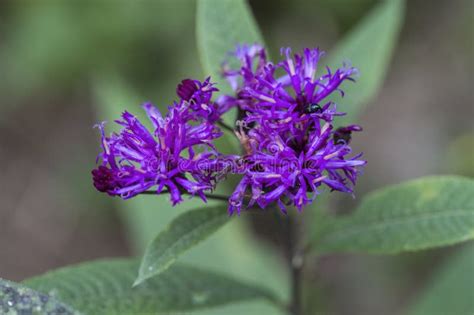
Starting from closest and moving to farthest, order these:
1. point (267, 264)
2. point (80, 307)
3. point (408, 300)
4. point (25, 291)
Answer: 1. point (25, 291)
2. point (80, 307)
3. point (267, 264)
4. point (408, 300)

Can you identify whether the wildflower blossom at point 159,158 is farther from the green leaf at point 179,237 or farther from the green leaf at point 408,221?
the green leaf at point 408,221

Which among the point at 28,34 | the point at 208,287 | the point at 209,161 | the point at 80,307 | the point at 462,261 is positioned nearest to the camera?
the point at 209,161

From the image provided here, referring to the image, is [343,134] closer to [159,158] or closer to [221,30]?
[159,158]

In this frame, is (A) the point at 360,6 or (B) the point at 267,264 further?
(A) the point at 360,6

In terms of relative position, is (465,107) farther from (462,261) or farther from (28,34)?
(28,34)

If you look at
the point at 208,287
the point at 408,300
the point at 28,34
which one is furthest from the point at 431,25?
the point at 208,287

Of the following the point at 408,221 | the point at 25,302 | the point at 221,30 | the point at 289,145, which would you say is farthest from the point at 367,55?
the point at 25,302

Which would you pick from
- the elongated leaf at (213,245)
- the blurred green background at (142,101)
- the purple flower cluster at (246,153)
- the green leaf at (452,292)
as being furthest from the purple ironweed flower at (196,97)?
the blurred green background at (142,101)
